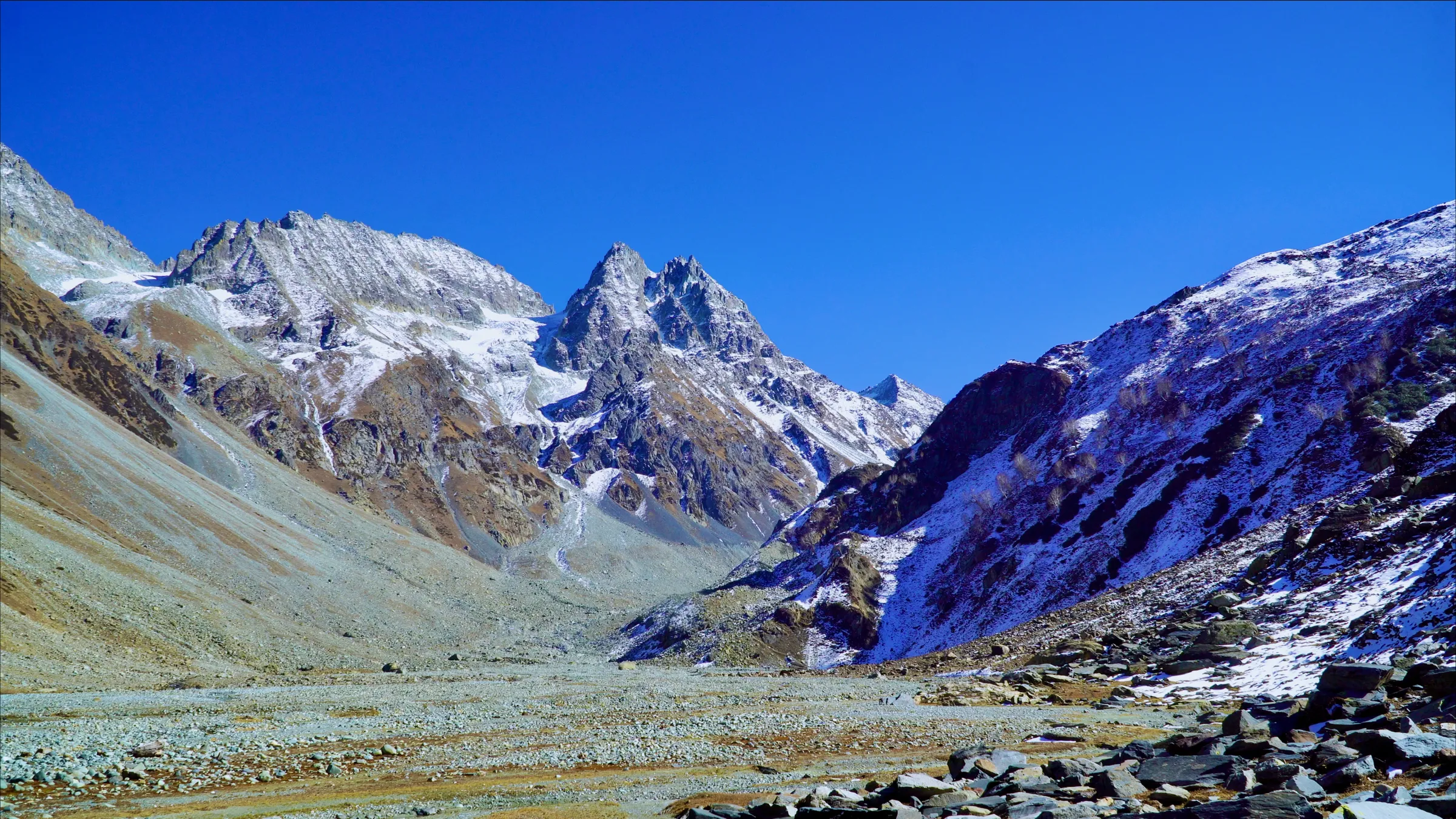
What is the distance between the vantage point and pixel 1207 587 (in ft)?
172

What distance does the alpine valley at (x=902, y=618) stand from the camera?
2017 cm

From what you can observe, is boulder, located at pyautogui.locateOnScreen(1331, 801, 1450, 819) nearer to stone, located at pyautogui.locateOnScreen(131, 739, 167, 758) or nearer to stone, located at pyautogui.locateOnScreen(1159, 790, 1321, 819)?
stone, located at pyautogui.locateOnScreen(1159, 790, 1321, 819)

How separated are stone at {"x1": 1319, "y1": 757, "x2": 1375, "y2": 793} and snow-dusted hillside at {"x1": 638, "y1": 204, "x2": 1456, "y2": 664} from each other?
172 ft

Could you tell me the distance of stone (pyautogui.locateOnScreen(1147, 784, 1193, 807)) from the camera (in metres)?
13.8

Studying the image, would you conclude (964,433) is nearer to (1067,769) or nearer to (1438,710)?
(1438,710)

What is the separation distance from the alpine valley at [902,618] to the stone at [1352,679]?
0.59 feet

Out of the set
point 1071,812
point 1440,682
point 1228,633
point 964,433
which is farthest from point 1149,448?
point 1071,812

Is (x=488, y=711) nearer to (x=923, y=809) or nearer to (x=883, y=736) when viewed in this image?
(x=883, y=736)

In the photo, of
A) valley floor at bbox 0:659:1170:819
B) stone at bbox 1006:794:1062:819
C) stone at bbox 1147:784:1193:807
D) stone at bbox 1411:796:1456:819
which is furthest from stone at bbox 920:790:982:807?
stone at bbox 1411:796:1456:819

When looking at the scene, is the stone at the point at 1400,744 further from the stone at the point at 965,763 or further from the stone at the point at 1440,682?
the stone at the point at 965,763

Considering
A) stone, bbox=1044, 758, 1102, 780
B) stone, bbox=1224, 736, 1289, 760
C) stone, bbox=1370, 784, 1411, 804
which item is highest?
stone, bbox=1224, 736, 1289, 760

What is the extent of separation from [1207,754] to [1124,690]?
71.4 feet

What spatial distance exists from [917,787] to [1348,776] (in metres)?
6.94

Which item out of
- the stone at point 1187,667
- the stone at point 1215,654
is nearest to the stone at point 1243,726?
the stone at point 1187,667
